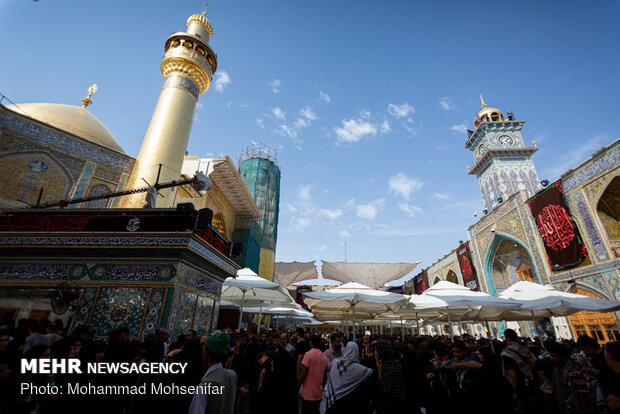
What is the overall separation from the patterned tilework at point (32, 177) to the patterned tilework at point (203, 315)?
671 cm

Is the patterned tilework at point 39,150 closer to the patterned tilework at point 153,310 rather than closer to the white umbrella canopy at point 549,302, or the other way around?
the patterned tilework at point 153,310

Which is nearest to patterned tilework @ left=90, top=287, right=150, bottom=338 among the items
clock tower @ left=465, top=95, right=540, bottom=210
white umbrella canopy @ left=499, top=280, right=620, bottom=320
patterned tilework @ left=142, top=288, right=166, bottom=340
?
patterned tilework @ left=142, top=288, right=166, bottom=340

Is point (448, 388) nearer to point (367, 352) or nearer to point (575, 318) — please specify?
point (367, 352)

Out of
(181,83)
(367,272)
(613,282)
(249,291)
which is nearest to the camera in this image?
(249,291)

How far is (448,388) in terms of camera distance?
3535 millimetres

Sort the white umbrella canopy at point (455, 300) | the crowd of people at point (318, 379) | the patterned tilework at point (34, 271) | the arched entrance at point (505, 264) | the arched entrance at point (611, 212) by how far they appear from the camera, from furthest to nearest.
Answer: the arched entrance at point (505, 264) → the arched entrance at point (611, 212) → the white umbrella canopy at point (455, 300) → the patterned tilework at point (34, 271) → the crowd of people at point (318, 379)

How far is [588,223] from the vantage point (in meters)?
10.3

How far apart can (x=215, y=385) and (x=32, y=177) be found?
1087cm

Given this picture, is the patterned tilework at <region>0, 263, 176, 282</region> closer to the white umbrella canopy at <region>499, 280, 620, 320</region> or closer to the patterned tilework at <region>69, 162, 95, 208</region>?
the patterned tilework at <region>69, 162, 95, 208</region>

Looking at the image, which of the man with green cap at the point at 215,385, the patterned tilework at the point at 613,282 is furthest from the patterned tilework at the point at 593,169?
the man with green cap at the point at 215,385

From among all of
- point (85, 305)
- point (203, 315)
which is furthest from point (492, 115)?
point (85, 305)

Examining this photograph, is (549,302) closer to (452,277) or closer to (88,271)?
(88,271)

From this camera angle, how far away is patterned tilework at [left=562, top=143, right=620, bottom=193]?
9391mm

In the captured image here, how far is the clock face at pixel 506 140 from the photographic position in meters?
23.6
